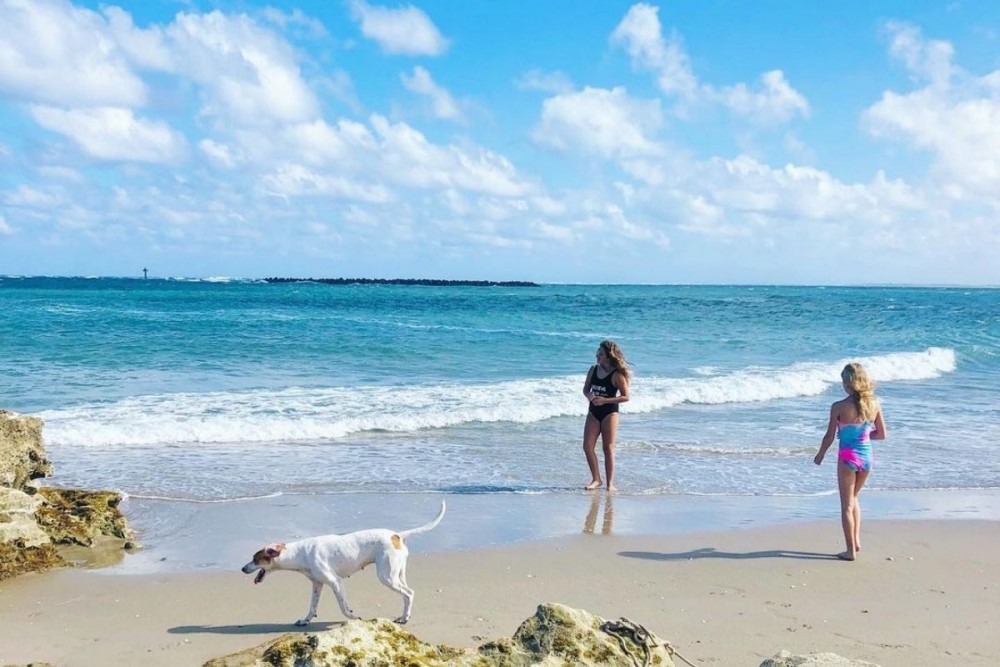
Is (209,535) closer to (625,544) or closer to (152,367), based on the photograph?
(625,544)

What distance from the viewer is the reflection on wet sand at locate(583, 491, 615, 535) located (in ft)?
26.6

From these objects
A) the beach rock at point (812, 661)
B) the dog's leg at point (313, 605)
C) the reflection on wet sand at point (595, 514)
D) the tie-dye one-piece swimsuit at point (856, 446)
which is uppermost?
the tie-dye one-piece swimsuit at point (856, 446)

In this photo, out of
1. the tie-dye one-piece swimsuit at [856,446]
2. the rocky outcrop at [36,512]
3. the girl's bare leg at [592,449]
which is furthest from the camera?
the girl's bare leg at [592,449]

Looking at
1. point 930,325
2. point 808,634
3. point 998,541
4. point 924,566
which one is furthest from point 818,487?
point 930,325

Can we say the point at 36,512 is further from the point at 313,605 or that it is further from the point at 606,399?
the point at 606,399

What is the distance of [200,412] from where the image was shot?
14352 mm

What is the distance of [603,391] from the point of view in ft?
32.5

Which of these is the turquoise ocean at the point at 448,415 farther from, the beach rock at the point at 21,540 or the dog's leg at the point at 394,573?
the dog's leg at the point at 394,573

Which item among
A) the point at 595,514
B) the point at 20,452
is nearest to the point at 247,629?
the point at 20,452

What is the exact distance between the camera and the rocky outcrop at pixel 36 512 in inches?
255

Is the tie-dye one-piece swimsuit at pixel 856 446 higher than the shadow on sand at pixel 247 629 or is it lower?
higher

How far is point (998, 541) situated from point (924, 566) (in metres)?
1.36

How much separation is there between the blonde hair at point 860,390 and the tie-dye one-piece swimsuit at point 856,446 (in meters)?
0.09

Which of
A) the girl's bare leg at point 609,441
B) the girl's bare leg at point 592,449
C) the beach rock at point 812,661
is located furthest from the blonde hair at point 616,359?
the beach rock at point 812,661
